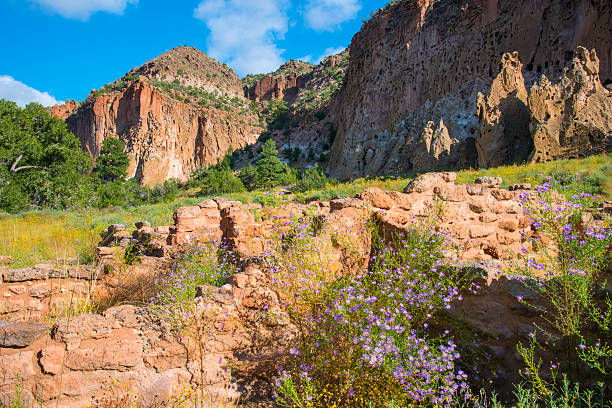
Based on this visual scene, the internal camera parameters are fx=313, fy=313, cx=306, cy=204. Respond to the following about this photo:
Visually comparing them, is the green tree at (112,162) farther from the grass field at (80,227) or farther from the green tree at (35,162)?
the grass field at (80,227)

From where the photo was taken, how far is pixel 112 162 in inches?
1762

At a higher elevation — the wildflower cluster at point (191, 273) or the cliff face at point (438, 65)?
the cliff face at point (438, 65)

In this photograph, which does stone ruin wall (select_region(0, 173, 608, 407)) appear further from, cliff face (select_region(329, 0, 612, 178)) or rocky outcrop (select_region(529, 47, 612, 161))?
cliff face (select_region(329, 0, 612, 178))

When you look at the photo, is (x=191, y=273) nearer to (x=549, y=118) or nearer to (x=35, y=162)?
(x=549, y=118)

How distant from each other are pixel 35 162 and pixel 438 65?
31382 millimetres

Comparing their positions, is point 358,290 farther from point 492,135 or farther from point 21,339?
point 492,135

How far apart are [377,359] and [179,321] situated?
6.29 ft

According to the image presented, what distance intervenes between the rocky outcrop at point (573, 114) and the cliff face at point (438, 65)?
217 cm

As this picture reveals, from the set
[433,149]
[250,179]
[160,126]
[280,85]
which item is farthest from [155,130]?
[433,149]

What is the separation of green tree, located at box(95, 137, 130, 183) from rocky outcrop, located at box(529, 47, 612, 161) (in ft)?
149

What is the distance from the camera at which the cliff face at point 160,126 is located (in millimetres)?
51625

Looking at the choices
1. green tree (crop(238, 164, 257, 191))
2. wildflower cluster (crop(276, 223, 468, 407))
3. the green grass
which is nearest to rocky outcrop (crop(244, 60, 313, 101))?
green tree (crop(238, 164, 257, 191))

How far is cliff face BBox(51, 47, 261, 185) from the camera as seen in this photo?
5162cm

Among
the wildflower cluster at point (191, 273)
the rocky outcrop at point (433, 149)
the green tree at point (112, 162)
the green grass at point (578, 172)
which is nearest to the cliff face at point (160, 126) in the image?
the green tree at point (112, 162)
